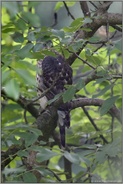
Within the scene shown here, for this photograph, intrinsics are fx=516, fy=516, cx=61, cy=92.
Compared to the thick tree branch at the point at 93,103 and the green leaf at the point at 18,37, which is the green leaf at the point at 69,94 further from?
the thick tree branch at the point at 93,103

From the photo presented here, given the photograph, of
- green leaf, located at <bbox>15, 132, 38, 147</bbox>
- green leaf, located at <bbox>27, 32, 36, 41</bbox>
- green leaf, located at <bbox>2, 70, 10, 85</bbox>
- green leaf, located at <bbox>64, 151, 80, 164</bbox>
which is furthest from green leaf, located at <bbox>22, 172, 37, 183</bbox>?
green leaf, located at <bbox>2, 70, 10, 85</bbox>

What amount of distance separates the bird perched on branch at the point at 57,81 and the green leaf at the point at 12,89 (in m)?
1.40

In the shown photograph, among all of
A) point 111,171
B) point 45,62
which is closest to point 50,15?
point 45,62

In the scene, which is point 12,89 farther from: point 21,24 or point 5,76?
point 21,24

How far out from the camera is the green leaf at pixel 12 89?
114cm

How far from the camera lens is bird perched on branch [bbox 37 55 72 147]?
2.76 meters

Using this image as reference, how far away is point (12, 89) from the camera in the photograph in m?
1.15

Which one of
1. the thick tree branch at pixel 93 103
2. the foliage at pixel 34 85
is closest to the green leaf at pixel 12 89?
the foliage at pixel 34 85

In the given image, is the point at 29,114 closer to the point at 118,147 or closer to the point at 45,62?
the point at 45,62

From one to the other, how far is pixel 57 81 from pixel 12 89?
1.79 m

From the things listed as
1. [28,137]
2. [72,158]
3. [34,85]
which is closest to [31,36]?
[28,137]

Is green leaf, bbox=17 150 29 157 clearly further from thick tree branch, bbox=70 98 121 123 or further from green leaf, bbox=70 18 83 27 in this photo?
thick tree branch, bbox=70 98 121 123

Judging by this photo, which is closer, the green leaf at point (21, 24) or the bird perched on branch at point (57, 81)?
the green leaf at point (21, 24)

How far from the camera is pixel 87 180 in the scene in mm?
2482
